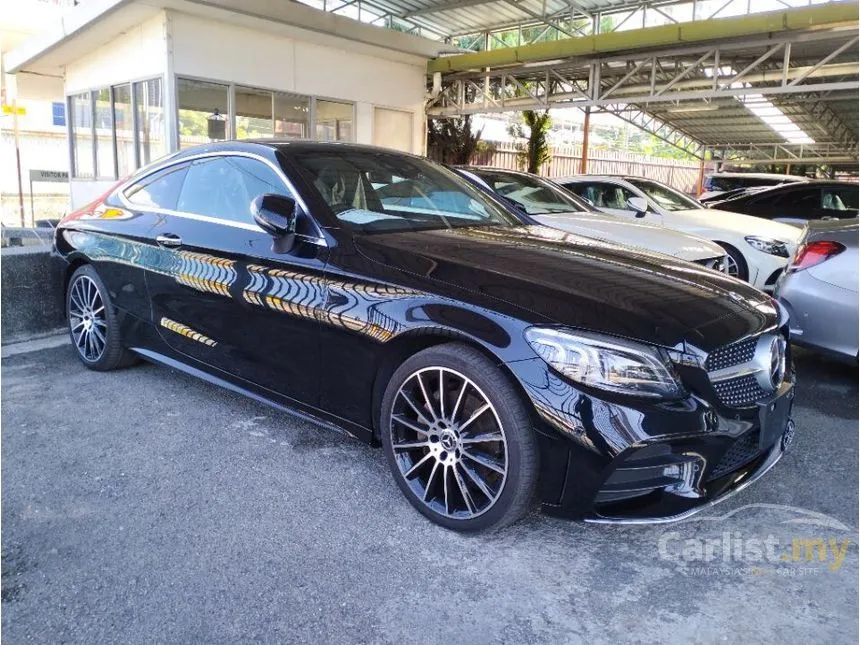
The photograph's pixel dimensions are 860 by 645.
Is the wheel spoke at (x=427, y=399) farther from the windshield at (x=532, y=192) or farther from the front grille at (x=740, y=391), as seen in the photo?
the windshield at (x=532, y=192)

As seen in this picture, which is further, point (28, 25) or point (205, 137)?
point (28, 25)

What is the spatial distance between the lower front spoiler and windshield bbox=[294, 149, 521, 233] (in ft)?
5.32

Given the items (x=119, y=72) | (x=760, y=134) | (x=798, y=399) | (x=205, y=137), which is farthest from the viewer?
(x=760, y=134)

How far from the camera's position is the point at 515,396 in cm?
242

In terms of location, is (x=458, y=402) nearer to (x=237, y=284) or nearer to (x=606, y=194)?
(x=237, y=284)

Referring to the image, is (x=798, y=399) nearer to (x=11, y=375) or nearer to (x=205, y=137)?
(x=11, y=375)

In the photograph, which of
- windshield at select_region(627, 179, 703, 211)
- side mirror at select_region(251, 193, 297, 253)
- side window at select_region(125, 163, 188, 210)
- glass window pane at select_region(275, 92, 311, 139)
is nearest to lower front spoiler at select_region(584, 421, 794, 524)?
side mirror at select_region(251, 193, 297, 253)

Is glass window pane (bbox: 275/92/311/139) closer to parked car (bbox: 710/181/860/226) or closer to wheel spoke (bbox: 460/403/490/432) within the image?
parked car (bbox: 710/181/860/226)

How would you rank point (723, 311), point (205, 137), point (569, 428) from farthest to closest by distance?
point (205, 137) < point (723, 311) < point (569, 428)

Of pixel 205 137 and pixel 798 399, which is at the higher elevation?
pixel 205 137

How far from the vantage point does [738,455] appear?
8.19 feet

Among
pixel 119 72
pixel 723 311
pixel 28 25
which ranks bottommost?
pixel 723 311

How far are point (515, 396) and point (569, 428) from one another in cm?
22

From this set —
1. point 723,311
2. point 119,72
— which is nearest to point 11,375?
point 723,311
